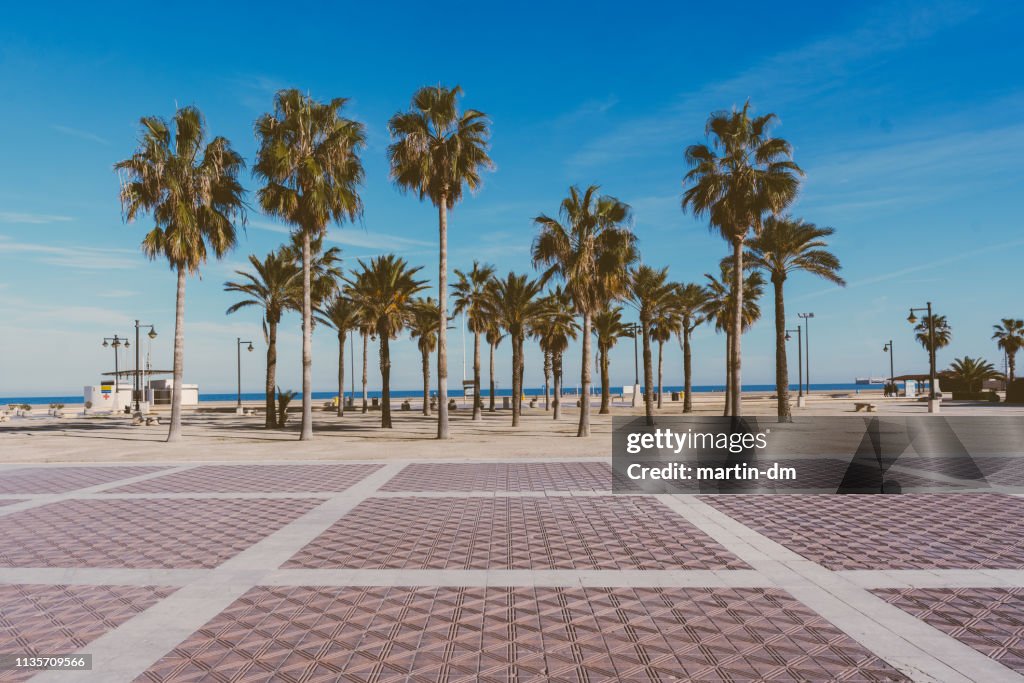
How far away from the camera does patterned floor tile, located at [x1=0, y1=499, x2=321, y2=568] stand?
23.5ft

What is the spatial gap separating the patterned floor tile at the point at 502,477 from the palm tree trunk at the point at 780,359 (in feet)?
52.5

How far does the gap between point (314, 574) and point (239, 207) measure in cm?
2192

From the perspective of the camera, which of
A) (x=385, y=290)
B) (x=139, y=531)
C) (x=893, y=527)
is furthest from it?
(x=385, y=290)

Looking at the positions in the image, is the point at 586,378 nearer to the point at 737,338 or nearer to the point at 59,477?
the point at 737,338

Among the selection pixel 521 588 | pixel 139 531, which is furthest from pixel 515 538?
pixel 139 531

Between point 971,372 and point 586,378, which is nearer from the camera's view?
point 586,378

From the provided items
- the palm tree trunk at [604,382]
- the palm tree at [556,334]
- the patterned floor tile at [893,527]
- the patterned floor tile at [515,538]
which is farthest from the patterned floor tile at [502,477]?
the palm tree trunk at [604,382]

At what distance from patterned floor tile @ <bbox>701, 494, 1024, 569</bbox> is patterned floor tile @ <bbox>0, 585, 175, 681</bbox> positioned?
7091 mm

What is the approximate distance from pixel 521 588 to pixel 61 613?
13.7 ft

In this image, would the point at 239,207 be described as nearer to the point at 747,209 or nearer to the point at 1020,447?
the point at 747,209

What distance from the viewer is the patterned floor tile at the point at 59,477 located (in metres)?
12.6

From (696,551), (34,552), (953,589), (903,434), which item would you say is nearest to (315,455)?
(34,552)

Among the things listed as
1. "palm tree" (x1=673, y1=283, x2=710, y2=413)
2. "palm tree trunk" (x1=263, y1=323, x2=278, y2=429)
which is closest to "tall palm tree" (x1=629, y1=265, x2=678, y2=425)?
"palm tree" (x1=673, y1=283, x2=710, y2=413)

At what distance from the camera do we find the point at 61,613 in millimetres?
5367
